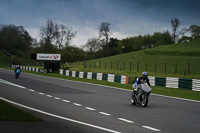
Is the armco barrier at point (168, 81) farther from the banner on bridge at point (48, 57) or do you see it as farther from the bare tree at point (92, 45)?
the bare tree at point (92, 45)

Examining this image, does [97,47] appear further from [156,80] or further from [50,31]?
[156,80]

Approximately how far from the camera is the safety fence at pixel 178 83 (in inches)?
959

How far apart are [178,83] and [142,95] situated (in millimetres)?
12624

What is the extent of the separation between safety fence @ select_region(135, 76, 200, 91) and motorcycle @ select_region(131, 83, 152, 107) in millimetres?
10929

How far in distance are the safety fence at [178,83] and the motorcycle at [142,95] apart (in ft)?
35.9

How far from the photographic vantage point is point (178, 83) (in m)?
26.2

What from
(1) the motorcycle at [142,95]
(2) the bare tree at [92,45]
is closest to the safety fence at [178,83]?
(1) the motorcycle at [142,95]

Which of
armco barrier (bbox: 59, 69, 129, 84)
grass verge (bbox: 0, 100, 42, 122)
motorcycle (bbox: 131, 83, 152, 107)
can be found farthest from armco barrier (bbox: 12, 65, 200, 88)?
grass verge (bbox: 0, 100, 42, 122)

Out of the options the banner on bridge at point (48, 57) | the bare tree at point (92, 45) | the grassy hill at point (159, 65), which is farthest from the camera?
the bare tree at point (92, 45)

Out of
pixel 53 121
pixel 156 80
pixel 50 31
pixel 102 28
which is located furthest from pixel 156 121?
pixel 102 28

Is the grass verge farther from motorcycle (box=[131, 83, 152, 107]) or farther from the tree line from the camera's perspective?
the tree line

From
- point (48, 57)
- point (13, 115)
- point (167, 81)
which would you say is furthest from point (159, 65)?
point (13, 115)

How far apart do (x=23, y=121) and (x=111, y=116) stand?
10.4ft

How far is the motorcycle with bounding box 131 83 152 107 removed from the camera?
545 inches
